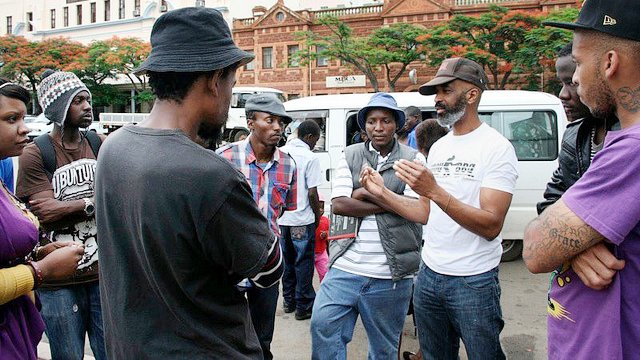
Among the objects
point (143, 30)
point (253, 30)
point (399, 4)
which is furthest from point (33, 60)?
point (399, 4)

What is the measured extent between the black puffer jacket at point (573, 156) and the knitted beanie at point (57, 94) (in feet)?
8.71

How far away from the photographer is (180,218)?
1.43 metres

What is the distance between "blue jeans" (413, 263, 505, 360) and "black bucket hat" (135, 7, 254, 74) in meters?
1.74

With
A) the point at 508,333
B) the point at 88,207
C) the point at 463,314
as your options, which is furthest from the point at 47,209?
the point at 508,333

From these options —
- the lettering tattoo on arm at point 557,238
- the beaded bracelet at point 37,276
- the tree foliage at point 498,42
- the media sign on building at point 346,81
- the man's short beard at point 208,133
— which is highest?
the tree foliage at point 498,42

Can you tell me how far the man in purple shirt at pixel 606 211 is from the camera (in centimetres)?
136

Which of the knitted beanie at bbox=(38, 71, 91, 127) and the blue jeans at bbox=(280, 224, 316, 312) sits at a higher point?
the knitted beanie at bbox=(38, 71, 91, 127)

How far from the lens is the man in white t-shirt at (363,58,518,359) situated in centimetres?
255

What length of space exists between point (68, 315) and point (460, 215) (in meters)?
2.20

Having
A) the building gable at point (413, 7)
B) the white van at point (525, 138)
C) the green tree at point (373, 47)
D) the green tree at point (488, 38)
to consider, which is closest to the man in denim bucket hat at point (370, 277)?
the white van at point (525, 138)

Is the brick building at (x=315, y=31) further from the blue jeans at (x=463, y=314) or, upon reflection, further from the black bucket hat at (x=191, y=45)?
the black bucket hat at (x=191, y=45)

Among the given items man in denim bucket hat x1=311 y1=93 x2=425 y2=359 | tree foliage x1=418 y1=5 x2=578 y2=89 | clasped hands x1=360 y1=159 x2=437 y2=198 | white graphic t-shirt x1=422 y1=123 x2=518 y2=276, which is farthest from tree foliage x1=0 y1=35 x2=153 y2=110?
clasped hands x1=360 y1=159 x2=437 y2=198

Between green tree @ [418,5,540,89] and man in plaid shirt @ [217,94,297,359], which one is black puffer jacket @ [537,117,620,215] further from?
green tree @ [418,5,540,89]

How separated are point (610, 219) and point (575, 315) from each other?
1.17ft
